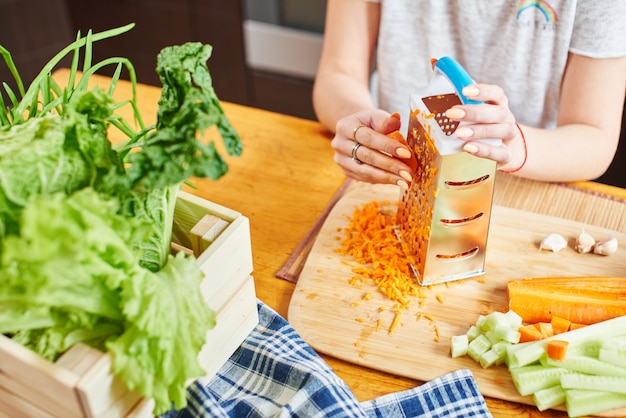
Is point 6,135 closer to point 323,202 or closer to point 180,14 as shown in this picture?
point 323,202

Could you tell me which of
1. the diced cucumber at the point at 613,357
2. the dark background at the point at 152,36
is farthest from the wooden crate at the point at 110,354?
the dark background at the point at 152,36

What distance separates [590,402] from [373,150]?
2.04 ft

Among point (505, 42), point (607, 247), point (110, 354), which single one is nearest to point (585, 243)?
point (607, 247)

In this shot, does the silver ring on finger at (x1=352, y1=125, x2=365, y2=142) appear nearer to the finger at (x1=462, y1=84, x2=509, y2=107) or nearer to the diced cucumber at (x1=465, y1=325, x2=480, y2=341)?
the finger at (x1=462, y1=84, x2=509, y2=107)

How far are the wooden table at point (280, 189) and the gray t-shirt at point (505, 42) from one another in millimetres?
307

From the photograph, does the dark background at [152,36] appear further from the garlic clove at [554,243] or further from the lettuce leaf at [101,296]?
the lettuce leaf at [101,296]

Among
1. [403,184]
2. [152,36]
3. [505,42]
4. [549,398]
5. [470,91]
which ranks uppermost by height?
[470,91]

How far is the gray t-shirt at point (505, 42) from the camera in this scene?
1.41 metres

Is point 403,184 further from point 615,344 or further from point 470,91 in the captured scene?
point 615,344

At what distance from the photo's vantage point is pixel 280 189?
1451 millimetres

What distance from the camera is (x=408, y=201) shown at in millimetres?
1225

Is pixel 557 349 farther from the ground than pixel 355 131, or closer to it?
closer to it

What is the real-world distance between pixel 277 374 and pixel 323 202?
1.65 feet

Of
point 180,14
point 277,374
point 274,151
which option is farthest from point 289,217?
point 180,14
